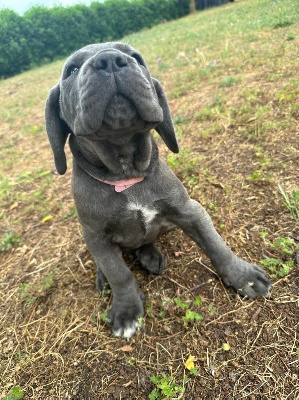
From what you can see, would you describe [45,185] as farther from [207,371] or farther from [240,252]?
[207,371]

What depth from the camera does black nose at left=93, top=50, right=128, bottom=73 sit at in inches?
67.3

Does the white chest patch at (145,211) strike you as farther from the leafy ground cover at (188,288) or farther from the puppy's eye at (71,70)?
the puppy's eye at (71,70)

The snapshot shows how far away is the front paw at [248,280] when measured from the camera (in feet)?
7.36

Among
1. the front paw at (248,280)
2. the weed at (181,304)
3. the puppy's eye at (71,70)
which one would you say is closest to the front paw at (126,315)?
the weed at (181,304)

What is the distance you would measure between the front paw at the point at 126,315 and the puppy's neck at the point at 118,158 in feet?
2.96

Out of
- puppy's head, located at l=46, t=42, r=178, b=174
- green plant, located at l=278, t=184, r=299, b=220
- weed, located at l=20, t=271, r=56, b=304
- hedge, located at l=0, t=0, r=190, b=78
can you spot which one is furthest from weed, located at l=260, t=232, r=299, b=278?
hedge, located at l=0, t=0, r=190, b=78

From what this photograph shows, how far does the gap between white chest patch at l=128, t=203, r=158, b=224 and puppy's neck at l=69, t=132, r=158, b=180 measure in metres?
0.20

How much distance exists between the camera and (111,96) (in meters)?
1.71

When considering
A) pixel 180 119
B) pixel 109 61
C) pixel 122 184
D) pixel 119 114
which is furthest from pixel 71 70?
pixel 180 119

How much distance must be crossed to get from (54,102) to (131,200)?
2.79 feet

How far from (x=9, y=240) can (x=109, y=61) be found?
2.56m

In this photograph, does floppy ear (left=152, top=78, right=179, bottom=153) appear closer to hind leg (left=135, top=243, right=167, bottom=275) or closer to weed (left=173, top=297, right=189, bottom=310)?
hind leg (left=135, top=243, right=167, bottom=275)

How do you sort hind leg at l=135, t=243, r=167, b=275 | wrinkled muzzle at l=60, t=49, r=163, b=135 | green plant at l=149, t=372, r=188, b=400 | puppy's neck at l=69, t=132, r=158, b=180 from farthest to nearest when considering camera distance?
hind leg at l=135, t=243, r=167, b=275 < puppy's neck at l=69, t=132, r=158, b=180 < green plant at l=149, t=372, r=188, b=400 < wrinkled muzzle at l=60, t=49, r=163, b=135

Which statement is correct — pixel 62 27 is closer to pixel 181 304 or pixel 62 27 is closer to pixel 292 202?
pixel 292 202
